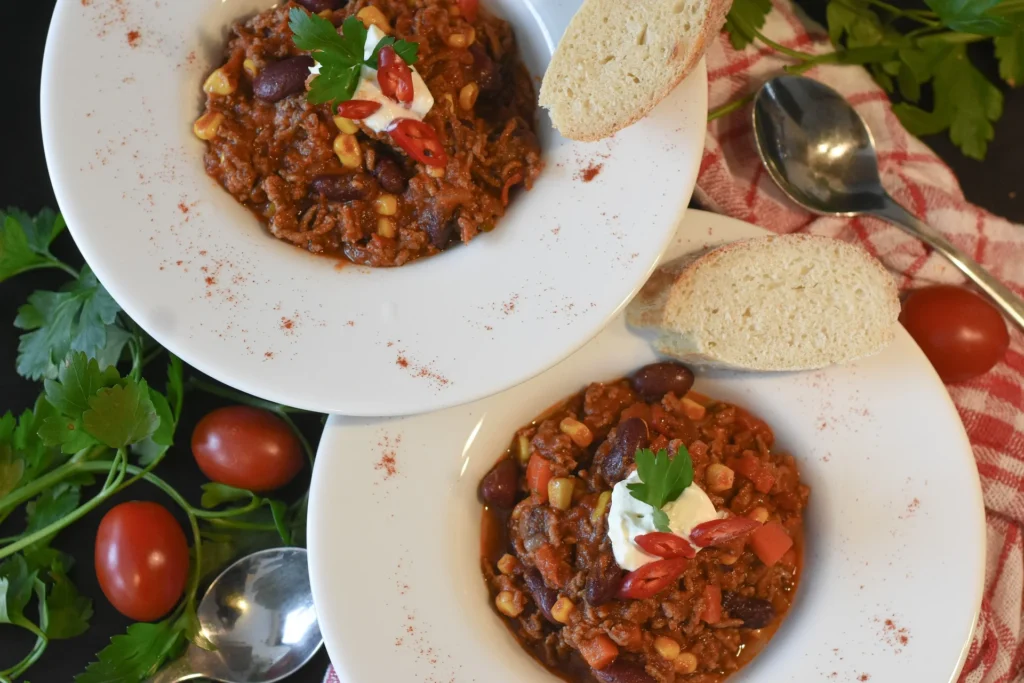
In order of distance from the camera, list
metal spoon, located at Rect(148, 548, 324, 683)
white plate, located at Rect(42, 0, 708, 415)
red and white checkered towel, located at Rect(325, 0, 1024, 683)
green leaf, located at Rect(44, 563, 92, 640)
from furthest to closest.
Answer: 1. red and white checkered towel, located at Rect(325, 0, 1024, 683)
2. metal spoon, located at Rect(148, 548, 324, 683)
3. green leaf, located at Rect(44, 563, 92, 640)
4. white plate, located at Rect(42, 0, 708, 415)

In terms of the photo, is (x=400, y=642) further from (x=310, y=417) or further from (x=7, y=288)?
(x=7, y=288)

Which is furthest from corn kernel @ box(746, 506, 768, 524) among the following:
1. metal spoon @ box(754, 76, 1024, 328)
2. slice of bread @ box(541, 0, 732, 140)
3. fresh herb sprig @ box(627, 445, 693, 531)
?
slice of bread @ box(541, 0, 732, 140)

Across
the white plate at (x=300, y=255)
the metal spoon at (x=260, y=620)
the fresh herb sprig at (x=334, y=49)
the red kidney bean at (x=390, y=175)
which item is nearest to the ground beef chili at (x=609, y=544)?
the white plate at (x=300, y=255)

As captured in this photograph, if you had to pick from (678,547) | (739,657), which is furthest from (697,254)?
(739,657)

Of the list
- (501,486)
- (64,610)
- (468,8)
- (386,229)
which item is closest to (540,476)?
(501,486)

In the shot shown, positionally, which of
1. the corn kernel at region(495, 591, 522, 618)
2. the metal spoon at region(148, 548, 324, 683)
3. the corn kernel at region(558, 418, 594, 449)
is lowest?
the metal spoon at region(148, 548, 324, 683)

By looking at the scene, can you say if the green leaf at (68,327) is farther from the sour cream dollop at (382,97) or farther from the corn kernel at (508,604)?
the corn kernel at (508,604)

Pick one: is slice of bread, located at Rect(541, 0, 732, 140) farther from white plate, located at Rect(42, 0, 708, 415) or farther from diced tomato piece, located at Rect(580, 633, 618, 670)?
diced tomato piece, located at Rect(580, 633, 618, 670)
